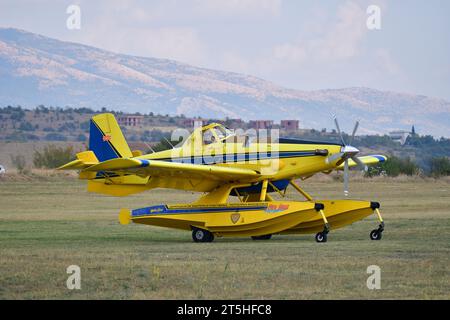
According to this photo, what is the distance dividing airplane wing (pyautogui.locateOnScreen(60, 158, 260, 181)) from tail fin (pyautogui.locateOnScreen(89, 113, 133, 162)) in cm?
183

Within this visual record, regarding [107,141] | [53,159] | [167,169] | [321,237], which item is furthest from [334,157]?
[53,159]

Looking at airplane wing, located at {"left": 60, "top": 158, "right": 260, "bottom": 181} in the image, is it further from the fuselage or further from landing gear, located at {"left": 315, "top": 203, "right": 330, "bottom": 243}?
landing gear, located at {"left": 315, "top": 203, "right": 330, "bottom": 243}

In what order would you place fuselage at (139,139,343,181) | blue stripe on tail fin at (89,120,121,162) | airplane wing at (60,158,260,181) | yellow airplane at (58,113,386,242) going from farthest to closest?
blue stripe on tail fin at (89,120,121,162), fuselage at (139,139,343,181), yellow airplane at (58,113,386,242), airplane wing at (60,158,260,181)

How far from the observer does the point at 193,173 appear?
23.8m

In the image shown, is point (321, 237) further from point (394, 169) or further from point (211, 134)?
point (394, 169)

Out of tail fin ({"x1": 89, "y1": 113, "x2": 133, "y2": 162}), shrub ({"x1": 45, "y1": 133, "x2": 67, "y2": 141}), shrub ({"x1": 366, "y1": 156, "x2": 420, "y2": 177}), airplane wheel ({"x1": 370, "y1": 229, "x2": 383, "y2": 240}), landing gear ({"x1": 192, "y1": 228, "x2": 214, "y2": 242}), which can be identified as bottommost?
shrub ({"x1": 45, "y1": 133, "x2": 67, "y2": 141})

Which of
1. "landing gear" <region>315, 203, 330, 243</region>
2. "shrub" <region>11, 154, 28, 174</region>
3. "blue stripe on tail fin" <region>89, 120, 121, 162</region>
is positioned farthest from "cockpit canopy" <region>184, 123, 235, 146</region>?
"shrub" <region>11, 154, 28, 174</region>

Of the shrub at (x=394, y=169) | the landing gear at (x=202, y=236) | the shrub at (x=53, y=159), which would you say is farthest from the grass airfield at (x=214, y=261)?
the shrub at (x=53, y=159)

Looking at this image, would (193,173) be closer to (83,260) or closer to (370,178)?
(83,260)

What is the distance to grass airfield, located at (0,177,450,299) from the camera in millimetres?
14734

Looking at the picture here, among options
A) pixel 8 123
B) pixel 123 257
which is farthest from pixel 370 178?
pixel 8 123

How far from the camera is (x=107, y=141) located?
2691 cm

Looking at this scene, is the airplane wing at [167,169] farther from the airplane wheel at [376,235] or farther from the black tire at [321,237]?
the airplane wheel at [376,235]
